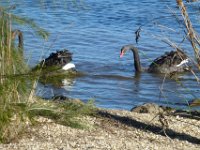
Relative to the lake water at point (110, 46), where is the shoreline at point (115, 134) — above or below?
above

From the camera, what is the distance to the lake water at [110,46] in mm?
13695

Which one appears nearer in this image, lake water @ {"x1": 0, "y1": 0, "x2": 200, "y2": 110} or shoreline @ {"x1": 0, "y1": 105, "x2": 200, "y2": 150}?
shoreline @ {"x1": 0, "y1": 105, "x2": 200, "y2": 150}

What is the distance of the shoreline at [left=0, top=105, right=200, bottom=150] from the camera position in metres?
7.00

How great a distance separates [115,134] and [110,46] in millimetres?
11734

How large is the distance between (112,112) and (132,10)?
15799 millimetres

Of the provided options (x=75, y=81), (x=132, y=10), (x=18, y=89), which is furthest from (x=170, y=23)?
(x=18, y=89)

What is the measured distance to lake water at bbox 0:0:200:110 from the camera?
1370cm

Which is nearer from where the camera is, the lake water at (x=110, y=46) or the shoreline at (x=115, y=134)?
the shoreline at (x=115, y=134)

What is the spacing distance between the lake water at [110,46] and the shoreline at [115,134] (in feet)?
2.79

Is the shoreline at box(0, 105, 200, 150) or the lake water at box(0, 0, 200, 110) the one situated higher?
the shoreline at box(0, 105, 200, 150)

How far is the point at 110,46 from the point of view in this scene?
1914 cm

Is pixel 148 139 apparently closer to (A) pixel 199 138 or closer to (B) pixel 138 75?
(A) pixel 199 138

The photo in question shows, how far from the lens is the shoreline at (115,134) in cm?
700

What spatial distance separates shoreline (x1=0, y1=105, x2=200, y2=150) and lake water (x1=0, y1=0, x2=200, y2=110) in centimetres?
85
